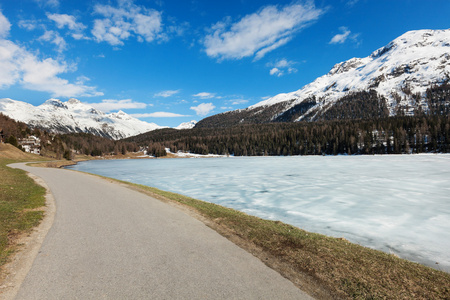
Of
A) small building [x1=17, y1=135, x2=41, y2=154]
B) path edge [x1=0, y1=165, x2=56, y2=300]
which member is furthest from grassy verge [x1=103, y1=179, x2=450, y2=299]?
small building [x1=17, y1=135, x2=41, y2=154]

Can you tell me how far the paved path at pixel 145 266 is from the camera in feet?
16.6

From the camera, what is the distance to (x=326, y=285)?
5.50m

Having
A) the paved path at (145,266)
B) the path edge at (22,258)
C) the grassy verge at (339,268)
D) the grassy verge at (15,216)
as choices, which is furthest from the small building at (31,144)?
the grassy verge at (339,268)

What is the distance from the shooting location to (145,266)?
6.18m

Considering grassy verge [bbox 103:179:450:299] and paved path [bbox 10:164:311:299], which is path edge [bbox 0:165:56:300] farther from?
grassy verge [bbox 103:179:450:299]

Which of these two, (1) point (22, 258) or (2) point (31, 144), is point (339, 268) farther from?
(2) point (31, 144)

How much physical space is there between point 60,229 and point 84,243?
8.22ft

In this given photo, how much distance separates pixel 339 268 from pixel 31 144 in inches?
6255

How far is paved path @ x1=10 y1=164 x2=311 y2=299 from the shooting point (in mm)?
5051

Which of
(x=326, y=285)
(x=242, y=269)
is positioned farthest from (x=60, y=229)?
(x=326, y=285)

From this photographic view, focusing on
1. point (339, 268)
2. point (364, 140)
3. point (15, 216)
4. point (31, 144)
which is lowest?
point (339, 268)

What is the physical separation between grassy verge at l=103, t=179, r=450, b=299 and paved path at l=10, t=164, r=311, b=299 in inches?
24.7

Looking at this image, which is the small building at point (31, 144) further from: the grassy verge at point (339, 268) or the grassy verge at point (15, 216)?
the grassy verge at point (339, 268)

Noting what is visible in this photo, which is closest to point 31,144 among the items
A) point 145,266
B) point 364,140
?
point 145,266
